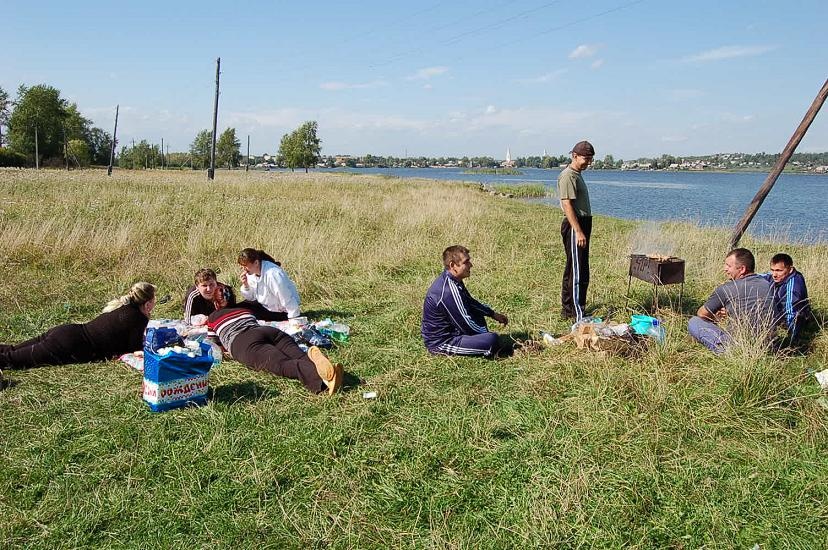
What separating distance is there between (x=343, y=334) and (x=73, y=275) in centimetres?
494

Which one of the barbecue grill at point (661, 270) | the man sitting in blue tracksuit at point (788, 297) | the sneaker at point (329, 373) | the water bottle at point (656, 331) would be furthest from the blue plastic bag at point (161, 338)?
the man sitting in blue tracksuit at point (788, 297)

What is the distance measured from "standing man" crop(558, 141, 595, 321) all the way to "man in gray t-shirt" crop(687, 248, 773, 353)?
4.12ft

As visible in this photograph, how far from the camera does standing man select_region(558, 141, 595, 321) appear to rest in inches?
258

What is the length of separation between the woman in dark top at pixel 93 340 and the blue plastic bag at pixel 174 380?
4.00 feet

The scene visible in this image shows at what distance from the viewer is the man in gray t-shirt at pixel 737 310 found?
5055 millimetres

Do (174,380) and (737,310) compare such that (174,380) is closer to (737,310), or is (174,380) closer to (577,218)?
(577,218)

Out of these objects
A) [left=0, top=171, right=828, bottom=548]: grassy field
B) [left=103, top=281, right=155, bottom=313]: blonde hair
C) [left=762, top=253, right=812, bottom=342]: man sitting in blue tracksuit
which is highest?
[left=762, top=253, right=812, bottom=342]: man sitting in blue tracksuit

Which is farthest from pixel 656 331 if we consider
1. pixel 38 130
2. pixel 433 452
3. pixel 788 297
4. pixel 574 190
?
pixel 38 130

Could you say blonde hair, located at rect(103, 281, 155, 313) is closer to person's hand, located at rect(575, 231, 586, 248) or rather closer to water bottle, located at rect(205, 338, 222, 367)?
water bottle, located at rect(205, 338, 222, 367)

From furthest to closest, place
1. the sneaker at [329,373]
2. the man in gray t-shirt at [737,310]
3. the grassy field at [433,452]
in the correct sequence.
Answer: the man in gray t-shirt at [737,310], the sneaker at [329,373], the grassy field at [433,452]

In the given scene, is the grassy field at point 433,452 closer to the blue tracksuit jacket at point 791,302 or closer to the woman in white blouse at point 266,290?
the blue tracksuit jacket at point 791,302

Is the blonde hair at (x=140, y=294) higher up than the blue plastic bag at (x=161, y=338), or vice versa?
the blonde hair at (x=140, y=294)

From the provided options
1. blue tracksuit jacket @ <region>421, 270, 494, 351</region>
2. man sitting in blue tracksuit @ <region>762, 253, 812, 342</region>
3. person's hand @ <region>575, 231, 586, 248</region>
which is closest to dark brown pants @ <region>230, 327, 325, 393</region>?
blue tracksuit jacket @ <region>421, 270, 494, 351</region>

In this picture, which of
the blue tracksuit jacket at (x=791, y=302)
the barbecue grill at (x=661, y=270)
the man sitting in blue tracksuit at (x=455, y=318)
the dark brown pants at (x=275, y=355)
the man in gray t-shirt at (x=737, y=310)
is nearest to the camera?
the dark brown pants at (x=275, y=355)
